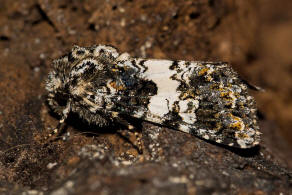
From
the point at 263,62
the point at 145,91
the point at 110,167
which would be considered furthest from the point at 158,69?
the point at 263,62

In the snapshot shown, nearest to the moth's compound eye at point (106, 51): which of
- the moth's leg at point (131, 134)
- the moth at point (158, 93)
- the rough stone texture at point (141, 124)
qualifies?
the moth at point (158, 93)

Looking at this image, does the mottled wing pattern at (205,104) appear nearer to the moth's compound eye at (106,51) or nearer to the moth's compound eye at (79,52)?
the moth's compound eye at (106,51)

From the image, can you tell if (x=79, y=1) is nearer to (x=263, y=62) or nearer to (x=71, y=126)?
(x=71, y=126)

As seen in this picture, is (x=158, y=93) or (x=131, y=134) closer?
(x=158, y=93)

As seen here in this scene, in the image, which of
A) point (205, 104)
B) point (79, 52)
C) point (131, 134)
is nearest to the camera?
point (205, 104)

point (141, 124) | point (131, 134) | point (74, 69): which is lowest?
point (131, 134)

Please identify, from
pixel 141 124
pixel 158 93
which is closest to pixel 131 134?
pixel 141 124

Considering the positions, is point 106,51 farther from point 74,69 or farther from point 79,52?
point 74,69
